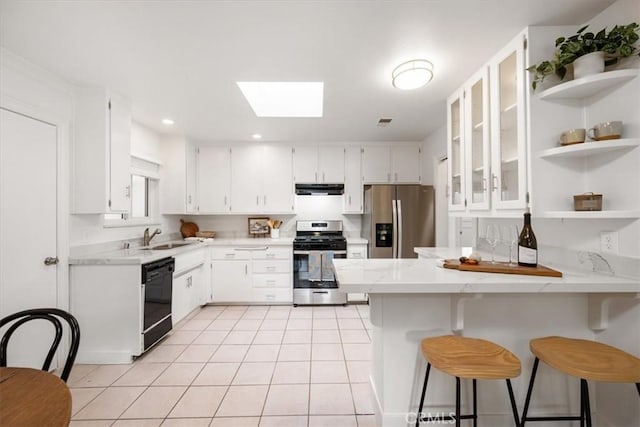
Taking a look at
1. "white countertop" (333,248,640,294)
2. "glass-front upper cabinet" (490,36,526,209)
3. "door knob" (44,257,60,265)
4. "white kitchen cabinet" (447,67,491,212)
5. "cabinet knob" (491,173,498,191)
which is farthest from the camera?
"door knob" (44,257,60,265)

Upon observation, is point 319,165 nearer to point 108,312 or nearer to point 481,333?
point 108,312

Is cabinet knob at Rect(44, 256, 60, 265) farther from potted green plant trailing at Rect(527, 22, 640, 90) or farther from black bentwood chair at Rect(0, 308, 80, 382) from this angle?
potted green plant trailing at Rect(527, 22, 640, 90)

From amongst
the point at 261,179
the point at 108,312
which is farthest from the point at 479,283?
the point at 261,179

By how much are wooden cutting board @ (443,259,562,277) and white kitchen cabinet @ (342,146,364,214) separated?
259cm

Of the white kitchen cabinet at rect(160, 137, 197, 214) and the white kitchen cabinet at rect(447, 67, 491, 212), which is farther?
the white kitchen cabinet at rect(160, 137, 197, 214)

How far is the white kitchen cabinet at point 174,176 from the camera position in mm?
4039

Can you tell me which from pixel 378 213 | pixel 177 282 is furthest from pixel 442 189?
pixel 177 282

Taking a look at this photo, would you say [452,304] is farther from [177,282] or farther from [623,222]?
[177,282]

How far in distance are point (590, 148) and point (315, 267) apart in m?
3.09

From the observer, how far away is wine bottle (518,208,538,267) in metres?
1.62

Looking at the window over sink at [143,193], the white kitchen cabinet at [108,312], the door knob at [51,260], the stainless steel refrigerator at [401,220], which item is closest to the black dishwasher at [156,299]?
the white kitchen cabinet at [108,312]

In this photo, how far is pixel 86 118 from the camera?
253cm

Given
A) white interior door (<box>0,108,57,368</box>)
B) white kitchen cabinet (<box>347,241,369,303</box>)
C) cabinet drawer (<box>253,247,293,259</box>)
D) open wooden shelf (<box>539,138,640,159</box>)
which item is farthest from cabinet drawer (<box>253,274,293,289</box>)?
open wooden shelf (<box>539,138,640,159</box>)

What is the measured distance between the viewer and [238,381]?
2.17 metres
